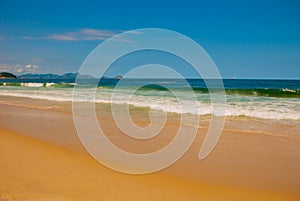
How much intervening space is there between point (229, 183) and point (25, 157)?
355 centimetres

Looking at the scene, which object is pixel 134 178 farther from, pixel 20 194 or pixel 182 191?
pixel 20 194

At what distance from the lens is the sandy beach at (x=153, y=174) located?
3881 millimetres

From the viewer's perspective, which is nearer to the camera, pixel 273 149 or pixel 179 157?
pixel 179 157

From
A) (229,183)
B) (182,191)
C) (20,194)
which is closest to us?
(20,194)

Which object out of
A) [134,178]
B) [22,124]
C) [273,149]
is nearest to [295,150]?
[273,149]

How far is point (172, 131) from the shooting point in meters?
8.69

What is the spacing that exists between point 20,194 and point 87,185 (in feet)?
2.74

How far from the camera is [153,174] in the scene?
479cm

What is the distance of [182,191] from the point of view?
407cm

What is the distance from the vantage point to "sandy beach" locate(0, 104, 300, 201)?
3881 mm

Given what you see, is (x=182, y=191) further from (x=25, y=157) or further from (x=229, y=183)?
(x=25, y=157)

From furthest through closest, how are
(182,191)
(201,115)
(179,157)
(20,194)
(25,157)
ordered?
(201,115) → (179,157) → (25,157) → (182,191) → (20,194)

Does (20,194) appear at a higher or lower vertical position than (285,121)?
lower

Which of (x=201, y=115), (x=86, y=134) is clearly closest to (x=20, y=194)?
(x=86, y=134)
